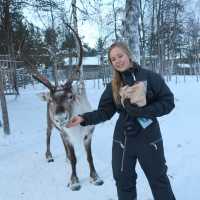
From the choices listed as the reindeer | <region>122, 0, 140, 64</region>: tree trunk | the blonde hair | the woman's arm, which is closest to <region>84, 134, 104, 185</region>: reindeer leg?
the reindeer

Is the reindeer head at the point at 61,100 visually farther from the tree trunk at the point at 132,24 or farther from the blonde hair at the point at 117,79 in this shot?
the tree trunk at the point at 132,24

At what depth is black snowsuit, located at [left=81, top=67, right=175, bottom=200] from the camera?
10.5 ft

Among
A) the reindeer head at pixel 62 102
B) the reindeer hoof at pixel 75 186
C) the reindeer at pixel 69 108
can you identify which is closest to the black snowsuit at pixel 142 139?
the reindeer head at pixel 62 102

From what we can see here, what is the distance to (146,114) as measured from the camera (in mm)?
3148

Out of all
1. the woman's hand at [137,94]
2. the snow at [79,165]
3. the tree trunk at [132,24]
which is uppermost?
the tree trunk at [132,24]

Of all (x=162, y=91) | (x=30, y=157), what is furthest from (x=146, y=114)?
(x=30, y=157)

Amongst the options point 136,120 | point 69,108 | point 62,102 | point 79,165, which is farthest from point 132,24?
point 136,120

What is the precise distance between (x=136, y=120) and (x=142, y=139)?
0.55 feet

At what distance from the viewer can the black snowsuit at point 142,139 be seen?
319 centimetres

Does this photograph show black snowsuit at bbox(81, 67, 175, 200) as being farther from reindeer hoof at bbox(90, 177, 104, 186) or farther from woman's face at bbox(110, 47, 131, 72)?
reindeer hoof at bbox(90, 177, 104, 186)

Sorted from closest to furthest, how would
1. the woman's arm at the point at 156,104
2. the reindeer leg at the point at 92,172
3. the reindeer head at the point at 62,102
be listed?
the woman's arm at the point at 156,104
the reindeer head at the point at 62,102
the reindeer leg at the point at 92,172

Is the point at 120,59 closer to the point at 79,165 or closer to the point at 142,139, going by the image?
the point at 142,139

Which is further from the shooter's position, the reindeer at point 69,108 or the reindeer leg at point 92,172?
the reindeer leg at point 92,172

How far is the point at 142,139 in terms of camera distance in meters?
3.30
